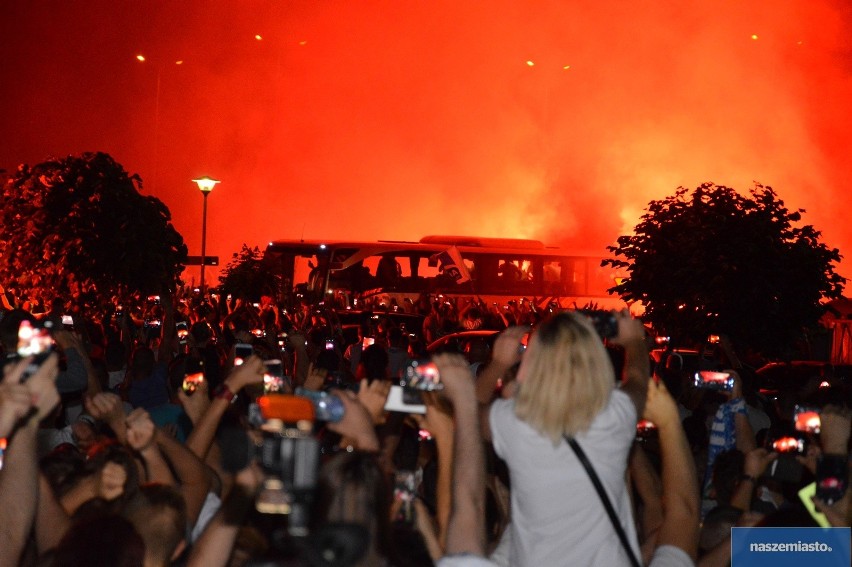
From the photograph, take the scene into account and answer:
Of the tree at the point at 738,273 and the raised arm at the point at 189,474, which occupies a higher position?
the tree at the point at 738,273

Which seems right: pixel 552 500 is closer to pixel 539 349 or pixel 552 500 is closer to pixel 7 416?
pixel 539 349

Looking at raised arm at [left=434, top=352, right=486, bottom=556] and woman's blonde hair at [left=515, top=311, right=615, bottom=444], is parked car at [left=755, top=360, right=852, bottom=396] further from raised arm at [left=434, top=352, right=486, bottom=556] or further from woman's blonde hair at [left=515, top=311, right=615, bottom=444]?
raised arm at [left=434, top=352, right=486, bottom=556]

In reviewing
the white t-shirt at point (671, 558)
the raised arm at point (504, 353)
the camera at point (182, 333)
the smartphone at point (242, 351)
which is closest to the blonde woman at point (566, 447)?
Answer: the white t-shirt at point (671, 558)

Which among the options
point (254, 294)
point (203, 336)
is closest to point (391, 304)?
point (254, 294)

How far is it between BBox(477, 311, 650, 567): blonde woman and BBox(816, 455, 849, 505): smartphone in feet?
1.69

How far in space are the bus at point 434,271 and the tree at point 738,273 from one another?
1370cm

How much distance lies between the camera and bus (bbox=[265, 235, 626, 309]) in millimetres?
29500

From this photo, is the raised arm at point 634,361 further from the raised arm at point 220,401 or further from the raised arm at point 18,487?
the raised arm at point 18,487

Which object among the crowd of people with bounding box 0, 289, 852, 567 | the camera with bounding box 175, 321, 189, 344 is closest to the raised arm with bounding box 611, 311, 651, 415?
the crowd of people with bounding box 0, 289, 852, 567

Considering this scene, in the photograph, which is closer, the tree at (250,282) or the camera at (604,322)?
the camera at (604,322)

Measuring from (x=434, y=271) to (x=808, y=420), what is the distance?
87.5 ft

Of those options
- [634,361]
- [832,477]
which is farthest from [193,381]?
[832,477]

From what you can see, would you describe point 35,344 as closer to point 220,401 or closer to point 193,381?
point 220,401

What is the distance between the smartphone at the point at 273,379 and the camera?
12.1ft
